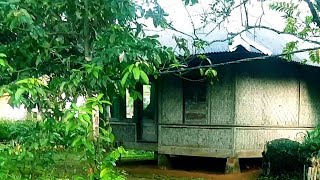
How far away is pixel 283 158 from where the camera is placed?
10.7m

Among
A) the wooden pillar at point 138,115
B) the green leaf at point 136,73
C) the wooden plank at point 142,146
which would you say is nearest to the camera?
the green leaf at point 136,73

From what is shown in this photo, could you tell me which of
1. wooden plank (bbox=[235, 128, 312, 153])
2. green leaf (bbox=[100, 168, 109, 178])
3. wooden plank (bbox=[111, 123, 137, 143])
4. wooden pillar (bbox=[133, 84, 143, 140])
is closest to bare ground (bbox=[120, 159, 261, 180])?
wooden plank (bbox=[235, 128, 312, 153])

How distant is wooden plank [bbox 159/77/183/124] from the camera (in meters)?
12.4

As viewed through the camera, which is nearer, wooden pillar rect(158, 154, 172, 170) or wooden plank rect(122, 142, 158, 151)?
wooden pillar rect(158, 154, 172, 170)

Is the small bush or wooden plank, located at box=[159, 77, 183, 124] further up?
wooden plank, located at box=[159, 77, 183, 124]

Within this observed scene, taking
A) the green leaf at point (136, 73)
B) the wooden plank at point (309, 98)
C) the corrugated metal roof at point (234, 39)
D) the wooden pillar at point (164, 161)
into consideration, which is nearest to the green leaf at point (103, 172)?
the green leaf at point (136, 73)

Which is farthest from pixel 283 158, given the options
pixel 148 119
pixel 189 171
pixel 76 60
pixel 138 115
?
pixel 76 60

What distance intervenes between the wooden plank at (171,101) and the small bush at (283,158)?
2.46 meters

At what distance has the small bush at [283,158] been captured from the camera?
10602 mm

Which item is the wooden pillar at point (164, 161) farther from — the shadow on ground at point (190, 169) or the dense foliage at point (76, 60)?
the dense foliage at point (76, 60)

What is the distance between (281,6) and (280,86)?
6.01 metres

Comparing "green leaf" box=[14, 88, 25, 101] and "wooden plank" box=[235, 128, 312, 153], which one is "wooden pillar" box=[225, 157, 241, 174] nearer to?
"wooden plank" box=[235, 128, 312, 153]

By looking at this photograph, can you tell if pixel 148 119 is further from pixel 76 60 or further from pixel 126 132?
pixel 76 60

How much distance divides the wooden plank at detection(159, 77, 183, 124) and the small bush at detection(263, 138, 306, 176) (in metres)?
2.46
